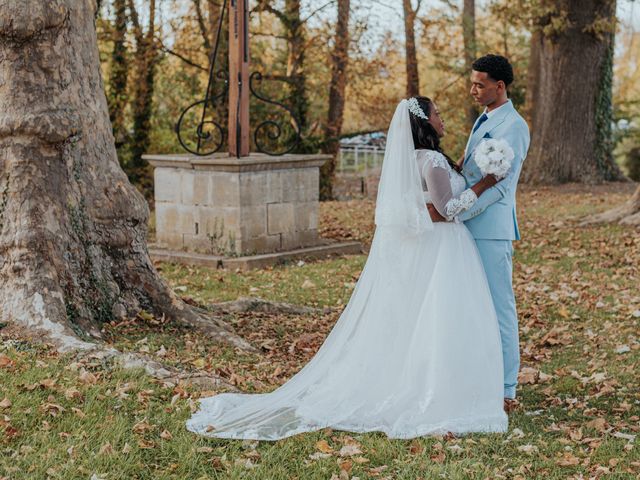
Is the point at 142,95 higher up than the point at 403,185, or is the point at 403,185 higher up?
the point at 142,95

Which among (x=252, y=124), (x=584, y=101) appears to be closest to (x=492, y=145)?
(x=584, y=101)

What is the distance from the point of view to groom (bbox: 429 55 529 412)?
569 cm

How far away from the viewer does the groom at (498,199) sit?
5.69m

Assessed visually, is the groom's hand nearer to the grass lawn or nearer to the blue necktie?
the blue necktie

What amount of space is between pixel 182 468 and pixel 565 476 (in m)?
1.86

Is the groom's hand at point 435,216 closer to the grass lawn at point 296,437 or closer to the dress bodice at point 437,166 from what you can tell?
the dress bodice at point 437,166

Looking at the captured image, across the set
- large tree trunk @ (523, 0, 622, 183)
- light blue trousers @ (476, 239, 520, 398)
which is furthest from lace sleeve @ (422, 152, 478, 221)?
large tree trunk @ (523, 0, 622, 183)

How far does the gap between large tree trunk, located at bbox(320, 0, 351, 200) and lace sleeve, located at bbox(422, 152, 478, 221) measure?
14446 millimetres

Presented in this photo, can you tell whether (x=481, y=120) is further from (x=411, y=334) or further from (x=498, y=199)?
(x=411, y=334)

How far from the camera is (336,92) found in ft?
69.3

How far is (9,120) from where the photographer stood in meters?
6.83

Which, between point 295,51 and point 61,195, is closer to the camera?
point 61,195

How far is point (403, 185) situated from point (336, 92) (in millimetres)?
15710

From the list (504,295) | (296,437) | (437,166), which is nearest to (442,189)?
(437,166)
